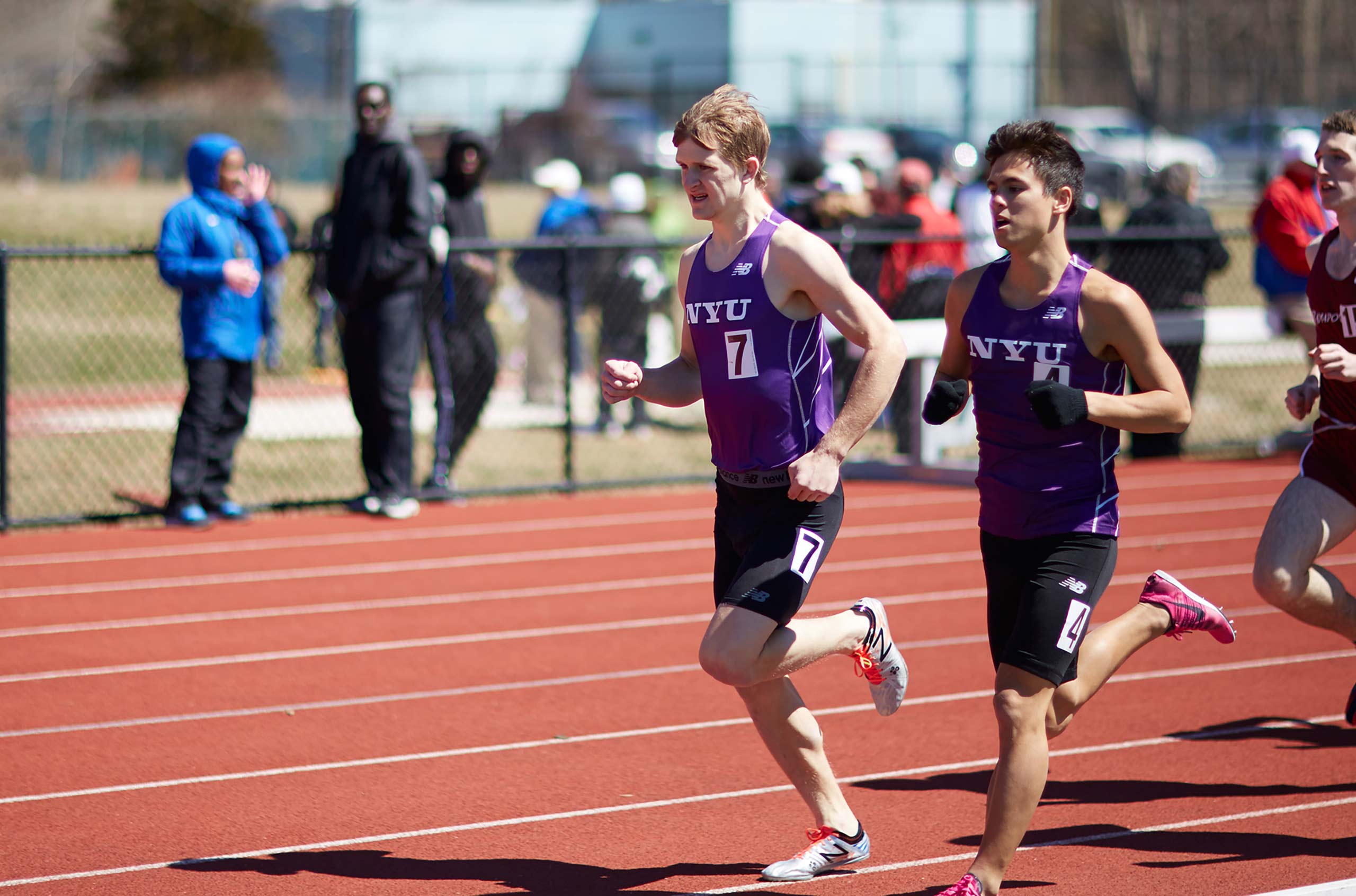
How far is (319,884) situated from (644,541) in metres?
5.57

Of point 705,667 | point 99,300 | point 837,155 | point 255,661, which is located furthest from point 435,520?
point 837,155

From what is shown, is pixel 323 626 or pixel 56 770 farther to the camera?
pixel 323 626

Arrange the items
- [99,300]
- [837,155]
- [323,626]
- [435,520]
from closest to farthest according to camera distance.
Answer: [323,626]
[435,520]
[99,300]
[837,155]

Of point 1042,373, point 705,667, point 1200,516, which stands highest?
point 1042,373

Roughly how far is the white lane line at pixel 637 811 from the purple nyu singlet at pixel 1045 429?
3.66ft

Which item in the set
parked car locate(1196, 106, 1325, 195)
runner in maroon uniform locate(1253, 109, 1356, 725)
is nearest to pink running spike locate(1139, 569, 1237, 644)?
runner in maroon uniform locate(1253, 109, 1356, 725)

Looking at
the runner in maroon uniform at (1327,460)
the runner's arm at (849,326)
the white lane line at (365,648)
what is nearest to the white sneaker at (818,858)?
the runner's arm at (849,326)

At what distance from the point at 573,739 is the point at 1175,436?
8.65 m

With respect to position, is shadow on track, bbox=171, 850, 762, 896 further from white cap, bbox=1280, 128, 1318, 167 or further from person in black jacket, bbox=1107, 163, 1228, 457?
person in black jacket, bbox=1107, 163, 1228, 457

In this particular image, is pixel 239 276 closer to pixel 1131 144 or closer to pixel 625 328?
pixel 625 328

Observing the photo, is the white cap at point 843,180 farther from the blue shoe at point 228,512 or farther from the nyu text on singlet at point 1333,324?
the nyu text on singlet at point 1333,324

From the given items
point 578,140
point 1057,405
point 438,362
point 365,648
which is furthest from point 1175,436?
point 578,140

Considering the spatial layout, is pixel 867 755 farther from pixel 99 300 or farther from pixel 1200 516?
pixel 99 300

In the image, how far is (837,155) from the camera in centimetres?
3438
